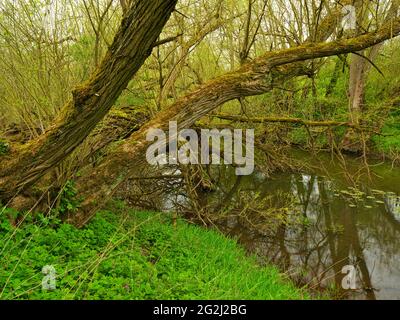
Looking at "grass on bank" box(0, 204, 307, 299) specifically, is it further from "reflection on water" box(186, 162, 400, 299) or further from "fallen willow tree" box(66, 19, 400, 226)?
"reflection on water" box(186, 162, 400, 299)

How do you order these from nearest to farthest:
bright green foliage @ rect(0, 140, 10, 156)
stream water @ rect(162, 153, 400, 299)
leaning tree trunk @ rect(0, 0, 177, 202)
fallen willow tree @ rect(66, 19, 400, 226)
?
leaning tree trunk @ rect(0, 0, 177, 202) < bright green foliage @ rect(0, 140, 10, 156) < fallen willow tree @ rect(66, 19, 400, 226) < stream water @ rect(162, 153, 400, 299)

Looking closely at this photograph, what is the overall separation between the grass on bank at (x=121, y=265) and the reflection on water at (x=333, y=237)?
1.01 meters

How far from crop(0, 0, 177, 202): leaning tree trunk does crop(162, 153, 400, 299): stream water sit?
3017 mm

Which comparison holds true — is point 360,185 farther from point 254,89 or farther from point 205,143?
point 254,89

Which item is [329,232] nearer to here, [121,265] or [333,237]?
[333,237]

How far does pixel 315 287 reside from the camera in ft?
16.6

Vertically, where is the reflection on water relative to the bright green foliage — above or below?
below

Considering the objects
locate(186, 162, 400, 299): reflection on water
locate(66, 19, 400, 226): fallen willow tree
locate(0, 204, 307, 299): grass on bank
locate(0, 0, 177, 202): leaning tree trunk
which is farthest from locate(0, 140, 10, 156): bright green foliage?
locate(186, 162, 400, 299): reflection on water

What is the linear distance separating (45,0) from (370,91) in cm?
1545

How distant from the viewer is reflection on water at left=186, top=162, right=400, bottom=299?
17.9ft

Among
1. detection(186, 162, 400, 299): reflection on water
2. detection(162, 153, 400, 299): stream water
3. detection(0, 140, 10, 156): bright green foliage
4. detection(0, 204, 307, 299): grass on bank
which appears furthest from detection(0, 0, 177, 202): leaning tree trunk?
detection(186, 162, 400, 299): reflection on water

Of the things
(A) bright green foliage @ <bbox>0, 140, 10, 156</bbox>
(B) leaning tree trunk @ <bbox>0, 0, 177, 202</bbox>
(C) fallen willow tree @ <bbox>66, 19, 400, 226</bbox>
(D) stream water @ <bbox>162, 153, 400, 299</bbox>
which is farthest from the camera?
(D) stream water @ <bbox>162, 153, 400, 299</bbox>

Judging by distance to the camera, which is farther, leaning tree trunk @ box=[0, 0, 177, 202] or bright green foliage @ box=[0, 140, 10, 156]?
bright green foliage @ box=[0, 140, 10, 156]

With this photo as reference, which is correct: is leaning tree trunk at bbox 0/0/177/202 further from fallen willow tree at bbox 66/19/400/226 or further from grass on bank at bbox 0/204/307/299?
fallen willow tree at bbox 66/19/400/226
